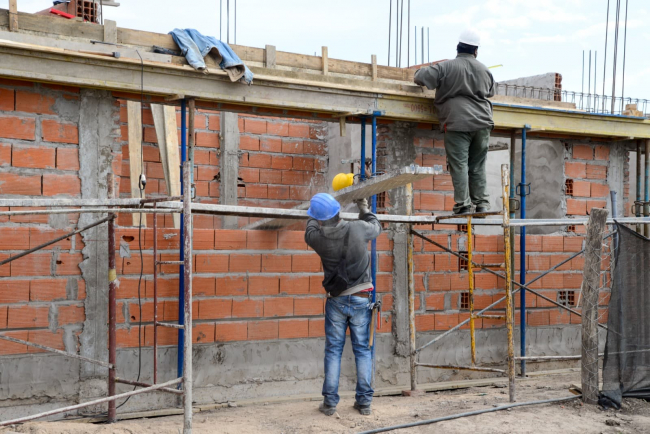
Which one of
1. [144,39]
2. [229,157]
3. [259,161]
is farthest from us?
[259,161]

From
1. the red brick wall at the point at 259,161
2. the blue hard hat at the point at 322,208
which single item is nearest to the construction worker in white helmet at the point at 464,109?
the blue hard hat at the point at 322,208

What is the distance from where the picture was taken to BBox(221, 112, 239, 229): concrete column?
870 cm

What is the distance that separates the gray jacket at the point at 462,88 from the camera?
6855 millimetres

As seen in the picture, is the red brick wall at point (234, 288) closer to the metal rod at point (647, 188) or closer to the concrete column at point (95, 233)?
the concrete column at point (95, 233)

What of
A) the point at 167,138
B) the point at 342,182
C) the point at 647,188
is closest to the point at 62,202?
the point at 342,182

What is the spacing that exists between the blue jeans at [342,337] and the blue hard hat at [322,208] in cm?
73

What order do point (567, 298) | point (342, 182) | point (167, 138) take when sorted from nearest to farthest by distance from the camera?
point (342, 182) → point (167, 138) → point (567, 298)

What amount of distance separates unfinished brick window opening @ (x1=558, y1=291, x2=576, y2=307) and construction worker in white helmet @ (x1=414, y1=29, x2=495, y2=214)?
2244 millimetres

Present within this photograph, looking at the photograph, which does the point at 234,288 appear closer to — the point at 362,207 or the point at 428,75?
the point at 362,207

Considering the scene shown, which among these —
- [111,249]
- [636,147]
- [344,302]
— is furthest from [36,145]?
[636,147]

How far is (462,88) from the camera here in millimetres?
6859

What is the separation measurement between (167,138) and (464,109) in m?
3.25

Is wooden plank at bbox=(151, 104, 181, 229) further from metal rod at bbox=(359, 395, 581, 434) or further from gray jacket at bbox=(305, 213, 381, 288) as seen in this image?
metal rod at bbox=(359, 395, 581, 434)

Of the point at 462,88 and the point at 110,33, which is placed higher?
the point at 110,33
